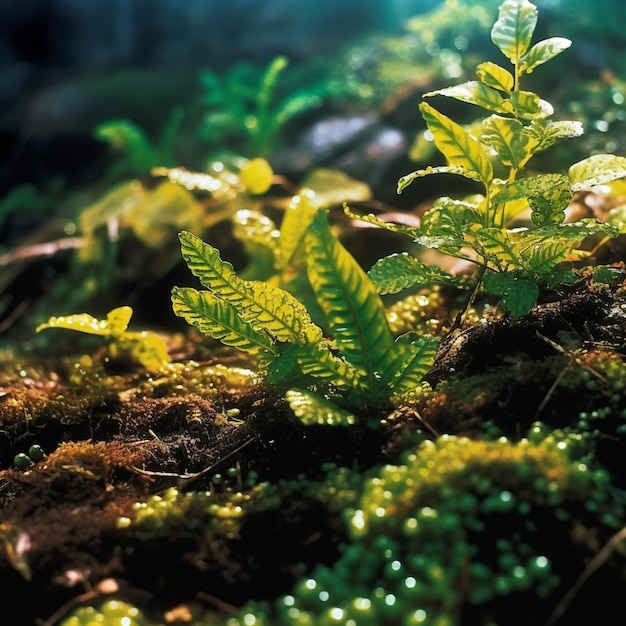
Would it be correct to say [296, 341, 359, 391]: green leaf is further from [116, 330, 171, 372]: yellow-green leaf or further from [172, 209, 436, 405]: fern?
[116, 330, 171, 372]: yellow-green leaf

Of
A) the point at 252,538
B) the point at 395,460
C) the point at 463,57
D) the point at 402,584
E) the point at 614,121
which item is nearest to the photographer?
the point at 402,584

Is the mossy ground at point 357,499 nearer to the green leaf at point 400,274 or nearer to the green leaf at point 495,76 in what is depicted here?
the green leaf at point 400,274

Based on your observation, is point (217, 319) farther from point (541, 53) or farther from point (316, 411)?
point (541, 53)

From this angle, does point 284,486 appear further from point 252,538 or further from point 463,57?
point 463,57

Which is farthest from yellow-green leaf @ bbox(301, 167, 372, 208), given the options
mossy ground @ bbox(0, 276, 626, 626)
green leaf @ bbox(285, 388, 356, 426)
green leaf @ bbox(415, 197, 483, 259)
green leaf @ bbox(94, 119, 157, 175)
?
green leaf @ bbox(94, 119, 157, 175)

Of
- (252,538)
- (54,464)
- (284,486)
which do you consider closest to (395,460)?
(284,486)

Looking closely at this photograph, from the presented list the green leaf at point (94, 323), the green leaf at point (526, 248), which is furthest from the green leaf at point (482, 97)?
the green leaf at point (94, 323)
